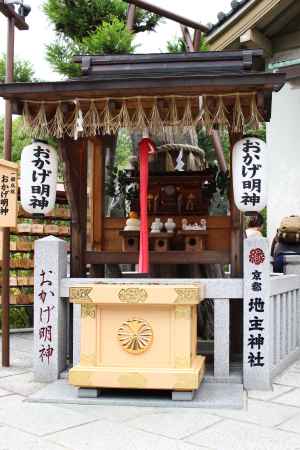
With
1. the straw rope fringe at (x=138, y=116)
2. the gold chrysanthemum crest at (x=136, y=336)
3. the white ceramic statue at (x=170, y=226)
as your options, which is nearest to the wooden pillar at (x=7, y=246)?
the straw rope fringe at (x=138, y=116)

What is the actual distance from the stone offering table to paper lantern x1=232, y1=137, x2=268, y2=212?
55.6 inches

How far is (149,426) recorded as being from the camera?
17.1ft

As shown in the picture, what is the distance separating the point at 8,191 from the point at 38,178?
1071mm

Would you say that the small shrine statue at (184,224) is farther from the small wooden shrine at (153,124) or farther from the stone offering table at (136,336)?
the stone offering table at (136,336)

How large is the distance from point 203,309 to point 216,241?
208cm

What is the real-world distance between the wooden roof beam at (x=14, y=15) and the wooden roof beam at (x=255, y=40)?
4421 mm

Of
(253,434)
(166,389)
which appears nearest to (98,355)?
(166,389)

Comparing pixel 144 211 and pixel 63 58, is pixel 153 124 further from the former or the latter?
pixel 63 58

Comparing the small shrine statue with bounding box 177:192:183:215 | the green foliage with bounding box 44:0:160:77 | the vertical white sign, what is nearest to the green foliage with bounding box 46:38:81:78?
the green foliage with bounding box 44:0:160:77

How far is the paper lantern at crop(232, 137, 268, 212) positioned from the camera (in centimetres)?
705

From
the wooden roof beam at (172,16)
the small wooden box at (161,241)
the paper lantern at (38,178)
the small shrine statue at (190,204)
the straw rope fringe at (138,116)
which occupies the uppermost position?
the wooden roof beam at (172,16)

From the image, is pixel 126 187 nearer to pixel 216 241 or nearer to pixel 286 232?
pixel 216 241

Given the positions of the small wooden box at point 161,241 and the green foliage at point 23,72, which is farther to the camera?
the green foliage at point 23,72

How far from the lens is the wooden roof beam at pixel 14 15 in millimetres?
8145
